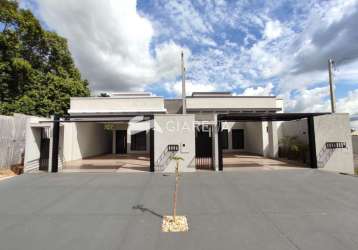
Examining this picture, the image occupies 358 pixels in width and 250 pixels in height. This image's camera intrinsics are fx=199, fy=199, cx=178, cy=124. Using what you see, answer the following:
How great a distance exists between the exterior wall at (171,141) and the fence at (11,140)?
7561mm

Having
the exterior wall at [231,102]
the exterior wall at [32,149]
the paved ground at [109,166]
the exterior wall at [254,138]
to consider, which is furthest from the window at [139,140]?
the exterior wall at [254,138]

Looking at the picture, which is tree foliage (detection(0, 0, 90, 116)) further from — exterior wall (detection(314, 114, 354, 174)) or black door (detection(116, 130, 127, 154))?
exterior wall (detection(314, 114, 354, 174))

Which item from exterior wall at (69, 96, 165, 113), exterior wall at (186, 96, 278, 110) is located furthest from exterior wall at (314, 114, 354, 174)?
exterior wall at (69, 96, 165, 113)

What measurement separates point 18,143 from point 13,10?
12.3 metres

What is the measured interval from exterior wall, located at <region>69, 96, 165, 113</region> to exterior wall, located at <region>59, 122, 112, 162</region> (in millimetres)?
1605

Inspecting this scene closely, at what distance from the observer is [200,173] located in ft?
32.9

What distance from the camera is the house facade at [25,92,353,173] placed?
1042cm

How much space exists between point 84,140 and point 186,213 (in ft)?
50.5

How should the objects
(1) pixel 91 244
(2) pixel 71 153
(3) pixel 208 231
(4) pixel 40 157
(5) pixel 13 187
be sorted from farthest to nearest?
1. (2) pixel 71 153
2. (4) pixel 40 157
3. (5) pixel 13 187
4. (3) pixel 208 231
5. (1) pixel 91 244

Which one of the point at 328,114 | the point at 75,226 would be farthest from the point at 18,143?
the point at 328,114

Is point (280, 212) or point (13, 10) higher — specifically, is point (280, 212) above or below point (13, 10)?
below

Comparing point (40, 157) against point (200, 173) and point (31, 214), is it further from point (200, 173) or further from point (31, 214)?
point (200, 173)

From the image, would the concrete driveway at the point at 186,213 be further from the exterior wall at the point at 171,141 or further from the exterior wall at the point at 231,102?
the exterior wall at the point at 231,102

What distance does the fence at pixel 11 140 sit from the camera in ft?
34.5
